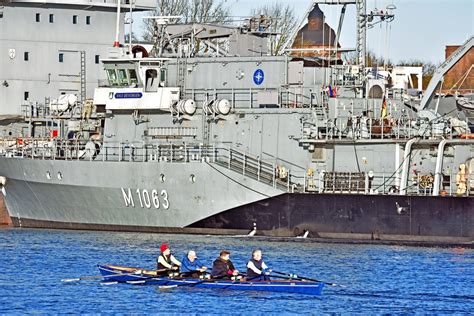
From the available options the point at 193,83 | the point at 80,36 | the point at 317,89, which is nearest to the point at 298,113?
the point at 317,89

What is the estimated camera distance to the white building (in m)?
68.8

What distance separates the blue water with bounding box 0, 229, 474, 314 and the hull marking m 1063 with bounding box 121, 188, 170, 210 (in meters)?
1.37

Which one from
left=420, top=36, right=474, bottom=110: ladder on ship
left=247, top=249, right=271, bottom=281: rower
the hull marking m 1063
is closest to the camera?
left=247, top=249, right=271, bottom=281: rower

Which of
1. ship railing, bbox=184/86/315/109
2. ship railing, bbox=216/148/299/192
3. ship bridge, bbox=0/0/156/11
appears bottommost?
ship railing, bbox=216/148/299/192

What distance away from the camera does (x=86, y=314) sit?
3944 centimetres

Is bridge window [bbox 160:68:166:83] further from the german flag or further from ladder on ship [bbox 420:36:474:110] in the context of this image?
ladder on ship [bbox 420:36:474:110]

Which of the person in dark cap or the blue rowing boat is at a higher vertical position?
the person in dark cap

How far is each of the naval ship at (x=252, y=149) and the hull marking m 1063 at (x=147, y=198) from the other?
6 cm

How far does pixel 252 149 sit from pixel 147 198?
495 centimetres

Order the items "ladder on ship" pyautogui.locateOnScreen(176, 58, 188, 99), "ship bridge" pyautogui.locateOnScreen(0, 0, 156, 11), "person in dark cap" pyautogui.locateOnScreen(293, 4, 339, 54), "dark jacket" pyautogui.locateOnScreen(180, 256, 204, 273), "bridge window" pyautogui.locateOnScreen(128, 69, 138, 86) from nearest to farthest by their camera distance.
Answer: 1. "dark jacket" pyautogui.locateOnScreen(180, 256, 204, 273)
2. "ladder on ship" pyautogui.locateOnScreen(176, 58, 188, 99)
3. "bridge window" pyautogui.locateOnScreen(128, 69, 138, 86)
4. "person in dark cap" pyautogui.locateOnScreen(293, 4, 339, 54)
5. "ship bridge" pyautogui.locateOnScreen(0, 0, 156, 11)

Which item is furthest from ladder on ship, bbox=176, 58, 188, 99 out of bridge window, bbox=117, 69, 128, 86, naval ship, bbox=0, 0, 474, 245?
bridge window, bbox=117, 69, 128, 86

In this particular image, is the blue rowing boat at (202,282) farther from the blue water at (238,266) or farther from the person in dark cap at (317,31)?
the person in dark cap at (317,31)

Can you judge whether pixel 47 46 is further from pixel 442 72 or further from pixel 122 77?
pixel 442 72

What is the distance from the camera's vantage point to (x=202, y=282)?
44406mm
